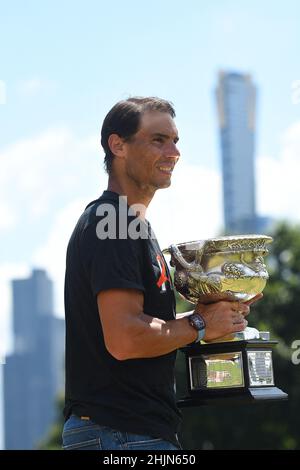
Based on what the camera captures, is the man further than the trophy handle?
No

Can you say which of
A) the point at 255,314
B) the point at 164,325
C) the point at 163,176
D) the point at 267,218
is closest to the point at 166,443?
the point at 164,325

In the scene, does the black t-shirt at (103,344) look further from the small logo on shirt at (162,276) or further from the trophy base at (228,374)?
the trophy base at (228,374)

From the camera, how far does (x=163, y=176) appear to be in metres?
4.02

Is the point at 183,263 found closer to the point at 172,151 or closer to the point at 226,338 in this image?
the point at 226,338

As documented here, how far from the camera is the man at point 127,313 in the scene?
3.64 metres

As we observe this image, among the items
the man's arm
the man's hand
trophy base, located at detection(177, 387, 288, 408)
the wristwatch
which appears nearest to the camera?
the man's arm

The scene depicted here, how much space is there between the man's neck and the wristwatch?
1.45ft

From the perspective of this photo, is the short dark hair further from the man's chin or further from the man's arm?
the man's arm

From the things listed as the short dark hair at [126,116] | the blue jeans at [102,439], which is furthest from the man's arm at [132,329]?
the short dark hair at [126,116]

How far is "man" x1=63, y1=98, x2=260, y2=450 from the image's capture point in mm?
3645

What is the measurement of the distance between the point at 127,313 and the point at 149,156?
693mm

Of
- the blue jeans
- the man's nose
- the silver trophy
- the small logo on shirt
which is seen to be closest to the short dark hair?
the man's nose

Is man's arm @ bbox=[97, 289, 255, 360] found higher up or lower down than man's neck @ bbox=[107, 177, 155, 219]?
lower down

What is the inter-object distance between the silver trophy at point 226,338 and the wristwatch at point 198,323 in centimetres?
24
